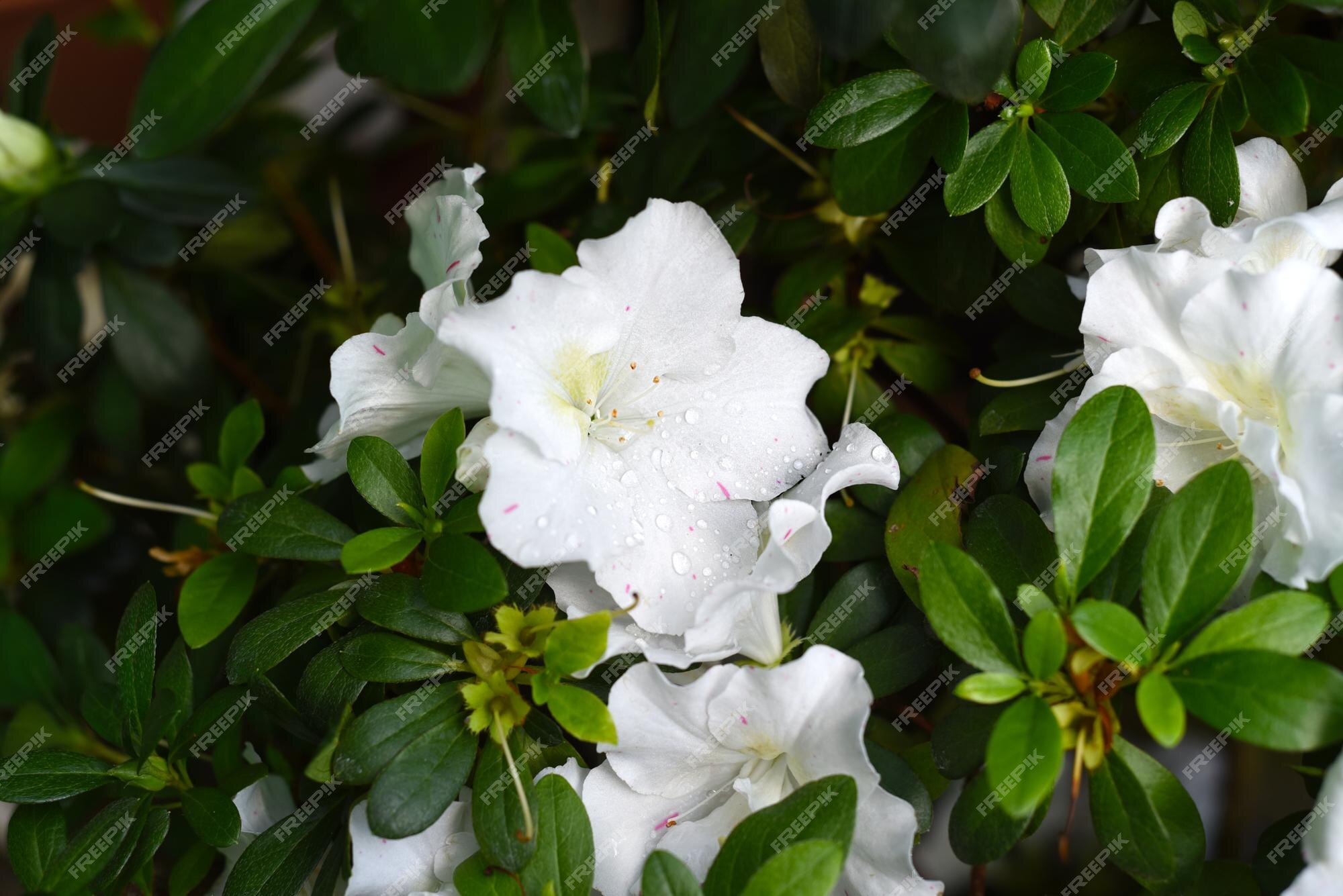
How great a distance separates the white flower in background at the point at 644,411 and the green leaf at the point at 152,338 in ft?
2.31

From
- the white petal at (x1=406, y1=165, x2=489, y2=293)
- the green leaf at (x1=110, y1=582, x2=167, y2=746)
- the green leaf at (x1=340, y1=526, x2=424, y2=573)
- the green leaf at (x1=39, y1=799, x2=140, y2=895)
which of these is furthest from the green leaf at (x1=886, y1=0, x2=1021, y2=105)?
the green leaf at (x1=39, y1=799, x2=140, y2=895)

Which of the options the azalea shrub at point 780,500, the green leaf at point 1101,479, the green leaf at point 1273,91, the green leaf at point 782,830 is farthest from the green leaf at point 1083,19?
the green leaf at point 782,830

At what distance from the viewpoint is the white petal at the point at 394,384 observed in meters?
0.86

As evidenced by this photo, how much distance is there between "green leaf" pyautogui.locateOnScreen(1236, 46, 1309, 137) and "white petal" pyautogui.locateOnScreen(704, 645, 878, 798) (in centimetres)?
56

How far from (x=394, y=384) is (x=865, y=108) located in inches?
18.6

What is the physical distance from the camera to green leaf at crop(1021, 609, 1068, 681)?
2.35 ft

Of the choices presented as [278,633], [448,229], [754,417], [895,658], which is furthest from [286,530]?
[895,658]

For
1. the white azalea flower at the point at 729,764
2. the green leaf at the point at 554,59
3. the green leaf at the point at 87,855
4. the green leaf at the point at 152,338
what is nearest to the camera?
the white azalea flower at the point at 729,764

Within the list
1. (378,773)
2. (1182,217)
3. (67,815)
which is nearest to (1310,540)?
(1182,217)

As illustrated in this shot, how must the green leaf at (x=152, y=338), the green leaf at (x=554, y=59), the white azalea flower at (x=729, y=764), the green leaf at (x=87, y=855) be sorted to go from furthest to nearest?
1. the green leaf at (x=152, y=338)
2. the green leaf at (x=554, y=59)
3. the green leaf at (x=87, y=855)
4. the white azalea flower at (x=729, y=764)

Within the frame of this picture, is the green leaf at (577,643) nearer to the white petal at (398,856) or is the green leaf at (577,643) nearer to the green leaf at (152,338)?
the white petal at (398,856)

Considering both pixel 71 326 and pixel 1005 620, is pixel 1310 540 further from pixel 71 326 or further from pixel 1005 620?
pixel 71 326

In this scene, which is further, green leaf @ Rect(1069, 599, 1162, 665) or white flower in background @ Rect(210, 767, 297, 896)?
white flower in background @ Rect(210, 767, 297, 896)

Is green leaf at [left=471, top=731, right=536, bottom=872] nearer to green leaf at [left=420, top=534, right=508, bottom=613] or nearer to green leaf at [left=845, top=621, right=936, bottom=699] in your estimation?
green leaf at [left=420, top=534, right=508, bottom=613]
